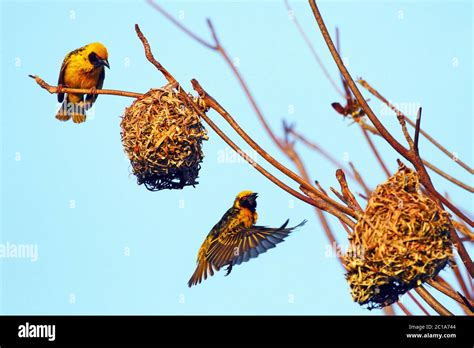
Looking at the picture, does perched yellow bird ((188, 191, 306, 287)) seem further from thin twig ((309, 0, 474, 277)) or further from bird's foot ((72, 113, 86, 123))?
bird's foot ((72, 113, 86, 123))

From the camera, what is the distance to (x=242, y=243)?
14.8 ft

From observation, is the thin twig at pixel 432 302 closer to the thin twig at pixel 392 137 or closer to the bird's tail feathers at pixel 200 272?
the thin twig at pixel 392 137

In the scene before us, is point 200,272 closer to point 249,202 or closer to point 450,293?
point 249,202

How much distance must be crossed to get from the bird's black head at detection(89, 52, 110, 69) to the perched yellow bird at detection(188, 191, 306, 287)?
2.69 meters

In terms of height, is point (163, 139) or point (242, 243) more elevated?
point (163, 139)

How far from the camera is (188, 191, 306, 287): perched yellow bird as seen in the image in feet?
14.2

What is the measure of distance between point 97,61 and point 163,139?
3706 mm

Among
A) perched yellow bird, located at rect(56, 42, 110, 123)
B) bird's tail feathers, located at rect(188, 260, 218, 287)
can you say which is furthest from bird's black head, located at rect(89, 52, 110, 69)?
bird's tail feathers, located at rect(188, 260, 218, 287)

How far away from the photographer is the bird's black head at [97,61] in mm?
7156

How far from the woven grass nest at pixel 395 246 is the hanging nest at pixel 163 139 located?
1146 millimetres

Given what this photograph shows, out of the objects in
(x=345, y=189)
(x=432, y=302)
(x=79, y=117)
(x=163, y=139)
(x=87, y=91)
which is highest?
Result: (x=79, y=117)

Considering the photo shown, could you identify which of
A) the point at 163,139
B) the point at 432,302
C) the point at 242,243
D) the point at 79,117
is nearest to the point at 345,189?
the point at 432,302

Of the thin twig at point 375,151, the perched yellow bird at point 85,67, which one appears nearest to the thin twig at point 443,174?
the thin twig at point 375,151
